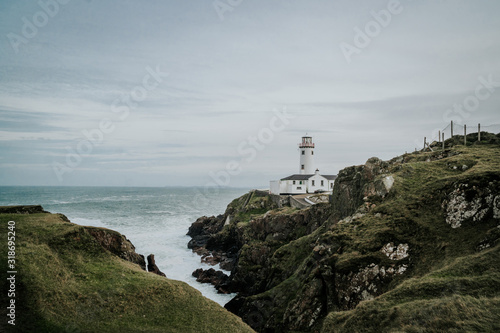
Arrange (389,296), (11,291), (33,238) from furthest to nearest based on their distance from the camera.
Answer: (33,238), (11,291), (389,296)

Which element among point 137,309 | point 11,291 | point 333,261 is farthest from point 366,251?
point 11,291

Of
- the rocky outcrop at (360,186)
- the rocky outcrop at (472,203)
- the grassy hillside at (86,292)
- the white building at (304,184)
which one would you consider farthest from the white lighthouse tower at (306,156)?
the grassy hillside at (86,292)

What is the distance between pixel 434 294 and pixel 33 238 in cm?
2389

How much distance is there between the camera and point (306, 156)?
87.0 m

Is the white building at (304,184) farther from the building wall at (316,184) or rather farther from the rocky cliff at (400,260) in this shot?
the rocky cliff at (400,260)

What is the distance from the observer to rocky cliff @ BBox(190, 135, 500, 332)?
44.6ft

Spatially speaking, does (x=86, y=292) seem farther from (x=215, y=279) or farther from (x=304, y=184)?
(x=304, y=184)

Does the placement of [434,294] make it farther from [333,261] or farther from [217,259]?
[217,259]

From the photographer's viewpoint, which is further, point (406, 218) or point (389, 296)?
point (406, 218)

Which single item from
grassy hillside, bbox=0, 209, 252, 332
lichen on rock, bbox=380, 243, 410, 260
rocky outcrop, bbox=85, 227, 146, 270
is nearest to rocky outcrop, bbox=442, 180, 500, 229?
lichen on rock, bbox=380, 243, 410, 260

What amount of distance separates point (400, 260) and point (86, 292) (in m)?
19.2

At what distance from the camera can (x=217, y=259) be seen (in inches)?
2016

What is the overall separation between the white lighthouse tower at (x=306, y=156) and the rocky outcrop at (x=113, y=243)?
65.5 m

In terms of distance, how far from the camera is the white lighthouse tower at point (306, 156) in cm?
8681
